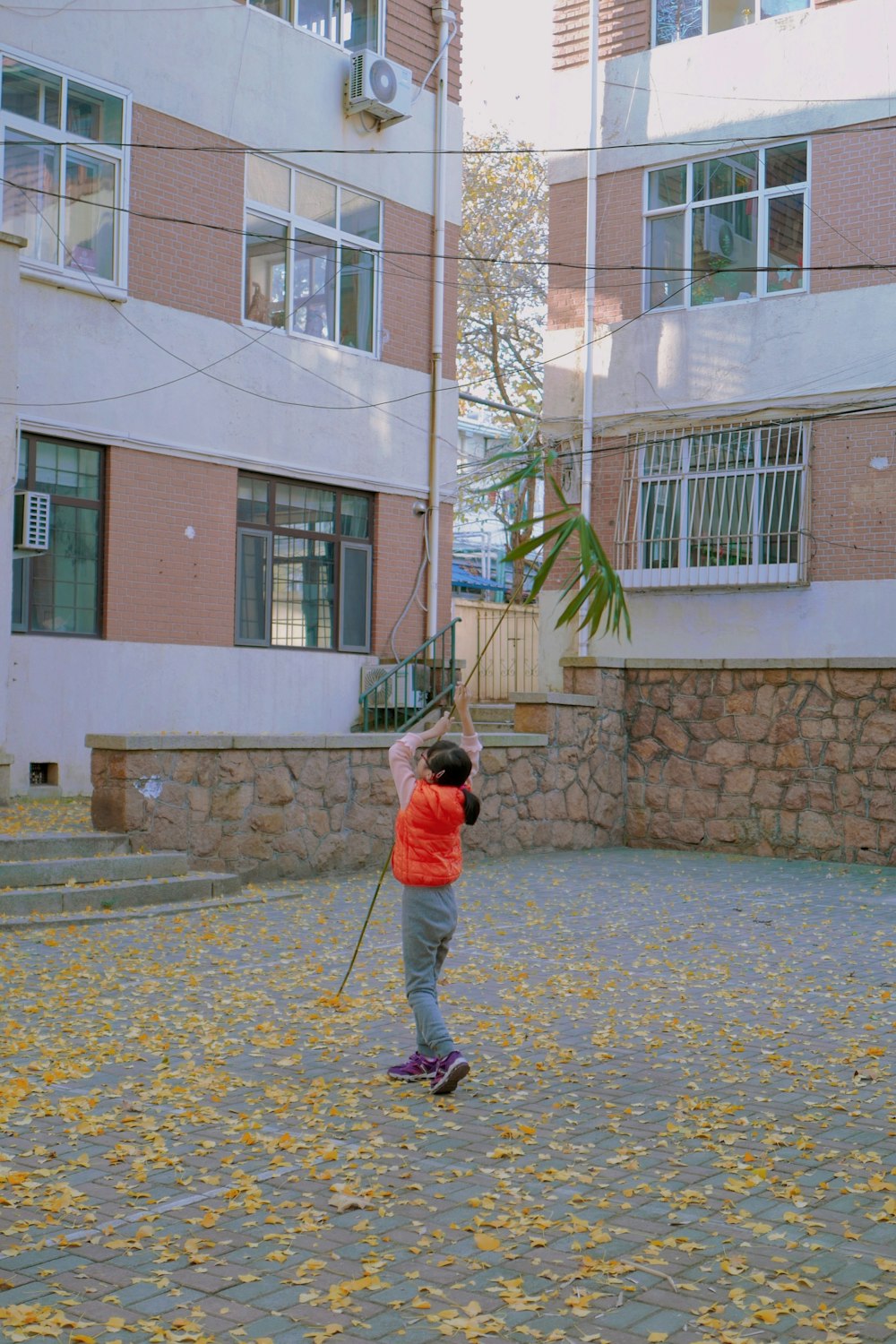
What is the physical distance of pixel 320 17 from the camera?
1825 centimetres

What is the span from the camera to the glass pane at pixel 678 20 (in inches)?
770

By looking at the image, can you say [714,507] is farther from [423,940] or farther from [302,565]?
[423,940]

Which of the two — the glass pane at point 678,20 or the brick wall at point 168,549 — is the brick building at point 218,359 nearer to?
the brick wall at point 168,549

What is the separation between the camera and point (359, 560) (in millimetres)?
18766

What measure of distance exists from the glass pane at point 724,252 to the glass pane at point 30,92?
8.62 meters

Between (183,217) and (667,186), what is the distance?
7.17 metres

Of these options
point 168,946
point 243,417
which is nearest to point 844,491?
point 243,417

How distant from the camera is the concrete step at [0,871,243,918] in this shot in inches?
383

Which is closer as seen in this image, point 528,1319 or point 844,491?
point 528,1319

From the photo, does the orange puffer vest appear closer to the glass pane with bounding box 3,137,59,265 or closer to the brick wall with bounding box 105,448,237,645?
the brick wall with bounding box 105,448,237,645

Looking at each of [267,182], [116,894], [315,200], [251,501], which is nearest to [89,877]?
[116,894]

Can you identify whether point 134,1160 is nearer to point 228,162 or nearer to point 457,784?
point 457,784

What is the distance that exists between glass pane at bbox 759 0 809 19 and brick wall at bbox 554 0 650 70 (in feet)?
5.75

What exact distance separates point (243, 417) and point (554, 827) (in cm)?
600
